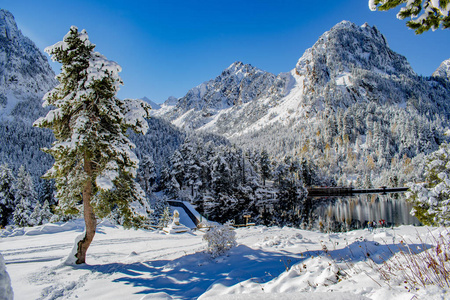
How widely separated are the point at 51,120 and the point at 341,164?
148m

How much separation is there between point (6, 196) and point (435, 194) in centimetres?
4849

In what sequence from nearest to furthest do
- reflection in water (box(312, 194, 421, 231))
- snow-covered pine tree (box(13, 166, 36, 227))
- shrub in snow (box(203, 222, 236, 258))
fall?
shrub in snow (box(203, 222, 236, 258))
snow-covered pine tree (box(13, 166, 36, 227))
reflection in water (box(312, 194, 421, 231))

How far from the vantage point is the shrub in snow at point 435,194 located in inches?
541

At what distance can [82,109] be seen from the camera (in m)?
10.0

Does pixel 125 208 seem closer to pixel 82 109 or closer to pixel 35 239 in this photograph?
pixel 82 109

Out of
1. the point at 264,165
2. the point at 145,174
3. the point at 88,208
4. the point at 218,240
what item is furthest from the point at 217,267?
the point at 264,165

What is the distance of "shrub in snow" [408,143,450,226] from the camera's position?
45.1ft

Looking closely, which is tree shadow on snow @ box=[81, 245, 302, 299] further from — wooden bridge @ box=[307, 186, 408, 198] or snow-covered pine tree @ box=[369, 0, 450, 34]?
wooden bridge @ box=[307, 186, 408, 198]

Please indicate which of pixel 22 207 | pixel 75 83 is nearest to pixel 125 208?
pixel 75 83

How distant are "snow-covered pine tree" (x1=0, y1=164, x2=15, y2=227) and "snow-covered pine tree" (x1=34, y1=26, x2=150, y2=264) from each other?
33.8 m

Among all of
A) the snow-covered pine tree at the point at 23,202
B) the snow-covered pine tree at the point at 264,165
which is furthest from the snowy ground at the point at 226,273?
the snow-covered pine tree at the point at 264,165

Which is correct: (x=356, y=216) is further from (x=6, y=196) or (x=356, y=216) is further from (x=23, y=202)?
(x=6, y=196)

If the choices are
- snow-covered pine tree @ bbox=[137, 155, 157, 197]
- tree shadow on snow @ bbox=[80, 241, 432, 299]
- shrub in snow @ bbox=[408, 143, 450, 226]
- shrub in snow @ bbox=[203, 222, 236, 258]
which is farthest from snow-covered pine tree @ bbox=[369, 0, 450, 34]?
snow-covered pine tree @ bbox=[137, 155, 157, 197]

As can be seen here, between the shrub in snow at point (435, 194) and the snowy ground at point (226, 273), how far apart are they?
720 cm
